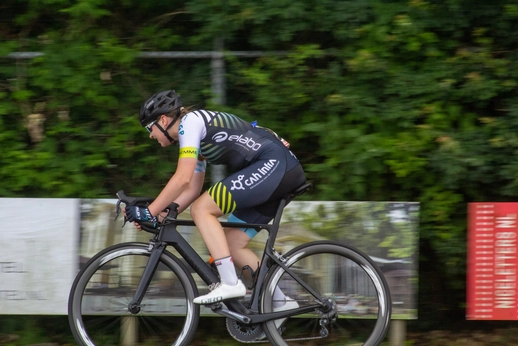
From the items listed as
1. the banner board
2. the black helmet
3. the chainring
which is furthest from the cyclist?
the banner board

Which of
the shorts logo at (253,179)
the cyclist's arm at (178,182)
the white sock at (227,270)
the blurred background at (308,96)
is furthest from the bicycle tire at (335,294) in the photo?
the cyclist's arm at (178,182)

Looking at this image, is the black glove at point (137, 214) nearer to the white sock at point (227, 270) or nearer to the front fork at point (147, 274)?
the front fork at point (147, 274)

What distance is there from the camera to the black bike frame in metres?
5.05

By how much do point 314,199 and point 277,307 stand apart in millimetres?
1153

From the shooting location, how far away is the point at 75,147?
20.2ft

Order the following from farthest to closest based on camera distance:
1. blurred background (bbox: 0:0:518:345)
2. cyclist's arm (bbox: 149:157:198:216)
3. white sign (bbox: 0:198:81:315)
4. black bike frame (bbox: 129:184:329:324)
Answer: blurred background (bbox: 0:0:518:345), white sign (bbox: 0:198:81:315), black bike frame (bbox: 129:184:329:324), cyclist's arm (bbox: 149:157:198:216)

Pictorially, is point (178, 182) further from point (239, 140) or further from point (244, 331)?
point (244, 331)

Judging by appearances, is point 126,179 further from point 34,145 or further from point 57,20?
point 57,20

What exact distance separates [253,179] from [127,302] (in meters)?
1.42

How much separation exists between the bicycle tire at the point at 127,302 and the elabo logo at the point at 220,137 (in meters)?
0.87

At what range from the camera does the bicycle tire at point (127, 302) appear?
5113 mm

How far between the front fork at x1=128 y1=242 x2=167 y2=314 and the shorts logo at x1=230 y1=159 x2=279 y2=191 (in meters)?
0.68

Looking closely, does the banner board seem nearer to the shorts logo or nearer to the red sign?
the red sign

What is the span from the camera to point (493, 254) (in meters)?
5.52
